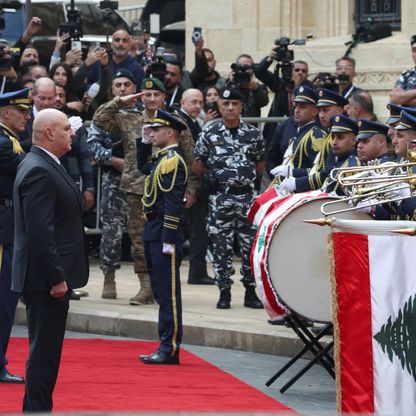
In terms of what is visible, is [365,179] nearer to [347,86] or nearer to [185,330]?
[185,330]

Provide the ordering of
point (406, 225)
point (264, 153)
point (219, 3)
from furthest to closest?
point (219, 3)
point (264, 153)
point (406, 225)

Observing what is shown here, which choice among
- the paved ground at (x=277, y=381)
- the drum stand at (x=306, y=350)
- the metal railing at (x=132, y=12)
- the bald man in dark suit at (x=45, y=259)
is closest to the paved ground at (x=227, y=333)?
the paved ground at (x=277, y=381)

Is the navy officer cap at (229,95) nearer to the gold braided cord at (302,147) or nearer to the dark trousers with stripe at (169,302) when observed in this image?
the gold braided cord at (302,147)

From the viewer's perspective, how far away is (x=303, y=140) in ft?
45.3

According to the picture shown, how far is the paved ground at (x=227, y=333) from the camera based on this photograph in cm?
1152

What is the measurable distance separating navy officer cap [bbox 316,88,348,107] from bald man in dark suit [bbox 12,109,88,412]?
457 cm

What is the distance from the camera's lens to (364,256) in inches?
357

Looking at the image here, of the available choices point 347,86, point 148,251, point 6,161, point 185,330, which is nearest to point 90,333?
point 185,330

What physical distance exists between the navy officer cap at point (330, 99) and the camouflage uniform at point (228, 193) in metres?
1.25

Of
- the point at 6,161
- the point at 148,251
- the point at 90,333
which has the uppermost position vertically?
the point at 6,161

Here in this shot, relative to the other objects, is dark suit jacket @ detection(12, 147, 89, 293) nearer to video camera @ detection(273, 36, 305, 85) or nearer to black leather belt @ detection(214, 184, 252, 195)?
black leather belt @ detection(214, 184, 252, 195)

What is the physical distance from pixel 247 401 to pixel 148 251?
219 cm

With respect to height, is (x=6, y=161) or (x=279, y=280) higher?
(x=6, y=161)

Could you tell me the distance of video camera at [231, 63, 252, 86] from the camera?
17.1 meters
